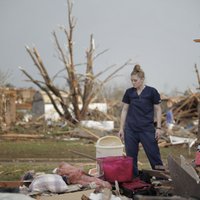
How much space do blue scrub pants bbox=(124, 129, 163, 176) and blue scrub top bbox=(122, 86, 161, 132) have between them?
0.09m

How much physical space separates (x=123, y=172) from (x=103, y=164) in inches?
12.5

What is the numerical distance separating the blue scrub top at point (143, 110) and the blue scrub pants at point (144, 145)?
9cm

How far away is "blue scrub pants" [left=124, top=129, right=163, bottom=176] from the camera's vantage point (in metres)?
6.83

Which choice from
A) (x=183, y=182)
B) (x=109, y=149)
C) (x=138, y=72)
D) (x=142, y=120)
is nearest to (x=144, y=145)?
(x=142, y=120)

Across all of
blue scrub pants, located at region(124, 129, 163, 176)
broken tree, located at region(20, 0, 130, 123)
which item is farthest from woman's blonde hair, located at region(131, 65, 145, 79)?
broken tree, located at region(20, 0, 130, 123)

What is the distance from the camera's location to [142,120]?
22.8 feet

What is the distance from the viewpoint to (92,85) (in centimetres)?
2128

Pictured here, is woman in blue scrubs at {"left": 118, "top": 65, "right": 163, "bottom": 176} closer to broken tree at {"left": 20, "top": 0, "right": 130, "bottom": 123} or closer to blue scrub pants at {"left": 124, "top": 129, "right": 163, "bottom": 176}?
blue scrub pants at {"left": 124, "top": 129, "right": 163, "bottom": 176}

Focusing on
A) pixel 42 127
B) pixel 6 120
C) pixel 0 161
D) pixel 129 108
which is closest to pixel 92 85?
pixel 42 127

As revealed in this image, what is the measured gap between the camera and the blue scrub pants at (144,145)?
683 centimetres

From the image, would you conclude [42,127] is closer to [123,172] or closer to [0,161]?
[0,161]

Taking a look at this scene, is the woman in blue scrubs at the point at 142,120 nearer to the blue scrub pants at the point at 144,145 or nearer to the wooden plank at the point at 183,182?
the blue scrub pants at the point at 144,145

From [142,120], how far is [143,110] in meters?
0.17

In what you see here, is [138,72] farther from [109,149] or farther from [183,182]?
[183,182]
